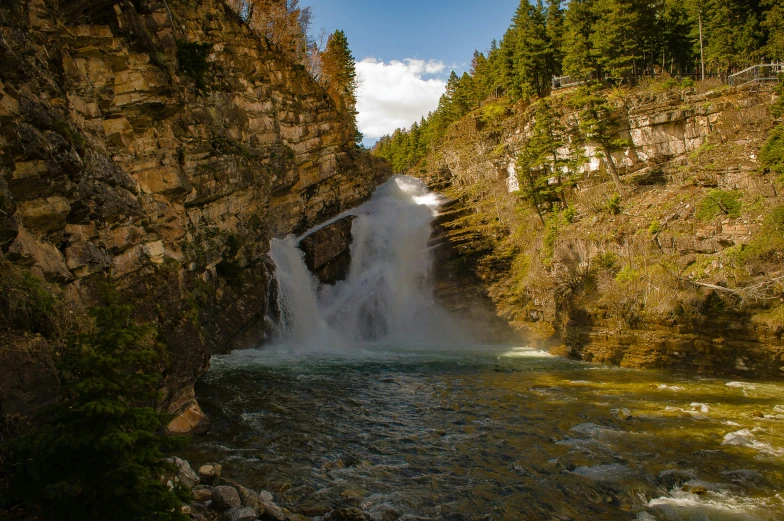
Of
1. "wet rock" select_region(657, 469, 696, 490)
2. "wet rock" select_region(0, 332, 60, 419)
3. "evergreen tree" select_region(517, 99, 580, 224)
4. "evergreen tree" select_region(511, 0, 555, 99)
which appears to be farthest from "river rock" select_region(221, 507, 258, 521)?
"evergreen tree" select_region(511, 0, 555, 99)

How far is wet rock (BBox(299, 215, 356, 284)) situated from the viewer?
32.0 meters

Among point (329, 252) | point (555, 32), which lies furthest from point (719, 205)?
point (555, 32)

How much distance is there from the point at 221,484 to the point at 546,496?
6768 mm

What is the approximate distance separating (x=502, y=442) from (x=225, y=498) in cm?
747

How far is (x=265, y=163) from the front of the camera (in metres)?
31.6

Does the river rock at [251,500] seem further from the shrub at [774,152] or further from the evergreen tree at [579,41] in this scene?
the evergreen tree at [579,41]

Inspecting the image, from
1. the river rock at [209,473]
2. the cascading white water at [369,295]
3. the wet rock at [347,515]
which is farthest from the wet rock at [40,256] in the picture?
the cascading white water at [369,295]

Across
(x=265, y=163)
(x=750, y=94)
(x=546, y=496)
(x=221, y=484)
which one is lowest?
(x=546, y=496)

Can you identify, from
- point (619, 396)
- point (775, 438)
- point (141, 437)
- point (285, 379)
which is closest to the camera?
point (141, 437)

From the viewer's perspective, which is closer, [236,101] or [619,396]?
[619,396]

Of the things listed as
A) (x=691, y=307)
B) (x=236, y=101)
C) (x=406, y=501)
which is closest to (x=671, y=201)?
(x=691, y=307)

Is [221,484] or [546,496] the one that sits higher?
[221,484]

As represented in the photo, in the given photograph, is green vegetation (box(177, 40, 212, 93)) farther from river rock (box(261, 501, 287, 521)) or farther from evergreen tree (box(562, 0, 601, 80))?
evergreen tree (box(562, 0, 601, 80))

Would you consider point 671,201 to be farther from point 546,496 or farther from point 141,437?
point 141,437
